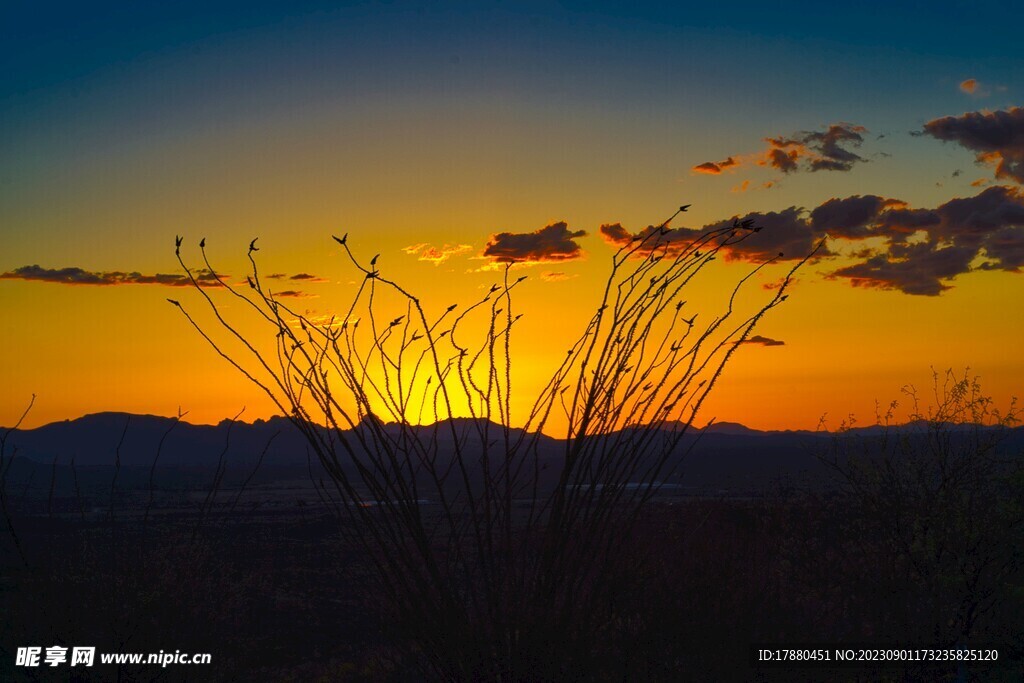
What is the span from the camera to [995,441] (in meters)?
8.83

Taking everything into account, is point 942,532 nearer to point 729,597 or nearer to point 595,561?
point 729,597

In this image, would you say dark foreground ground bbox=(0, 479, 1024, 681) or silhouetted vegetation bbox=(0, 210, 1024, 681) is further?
dark foreground ground bbox=(0, 479, 1024, 681)

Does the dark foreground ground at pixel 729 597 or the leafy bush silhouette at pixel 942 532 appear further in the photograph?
the leafy bush silhouette at pixel 942 532

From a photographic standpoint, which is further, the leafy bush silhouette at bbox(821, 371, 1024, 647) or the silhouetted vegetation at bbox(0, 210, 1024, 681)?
the leafy bush silhouette at bbox(821, 371, 1024, 647)

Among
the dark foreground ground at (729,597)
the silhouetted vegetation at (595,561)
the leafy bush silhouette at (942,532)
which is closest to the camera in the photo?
the silhouetted vegetation at (595,561)

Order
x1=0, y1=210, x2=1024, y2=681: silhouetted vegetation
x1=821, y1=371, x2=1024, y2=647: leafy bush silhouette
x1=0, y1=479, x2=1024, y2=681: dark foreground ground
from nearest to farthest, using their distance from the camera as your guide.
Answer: x1=0, y1=210, x2=1024, y2=681: silhouetted vegetation
x1=0, y1=479, x2=1024, y2=681: dark foreground ground
x1=821, y1=371, x2=1024, y2=647: leafy bush silhouette

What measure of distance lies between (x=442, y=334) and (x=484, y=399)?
10.2 inches

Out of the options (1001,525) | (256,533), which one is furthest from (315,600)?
(1001,525)

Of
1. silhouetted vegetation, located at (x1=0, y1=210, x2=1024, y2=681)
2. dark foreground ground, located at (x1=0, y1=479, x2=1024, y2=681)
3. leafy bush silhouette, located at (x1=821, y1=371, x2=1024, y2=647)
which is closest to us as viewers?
silhouetted vegetation, located at (x1=0, y1=210, x2=1024, y2=681)

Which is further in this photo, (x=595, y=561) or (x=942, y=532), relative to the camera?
(x=942, y=532)

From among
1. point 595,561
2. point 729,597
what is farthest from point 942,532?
point 595,561

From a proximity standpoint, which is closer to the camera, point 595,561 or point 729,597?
point 595,561

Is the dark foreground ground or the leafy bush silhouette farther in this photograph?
the leafy bush silhouette

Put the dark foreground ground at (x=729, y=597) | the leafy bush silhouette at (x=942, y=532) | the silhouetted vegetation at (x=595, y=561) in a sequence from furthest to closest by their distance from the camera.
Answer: the leafy bush silhouette at (x=942, y=532)
the dark foreground ground at (x=729, y=597)
the silhouetted vegetation at (x=595, y=561)
